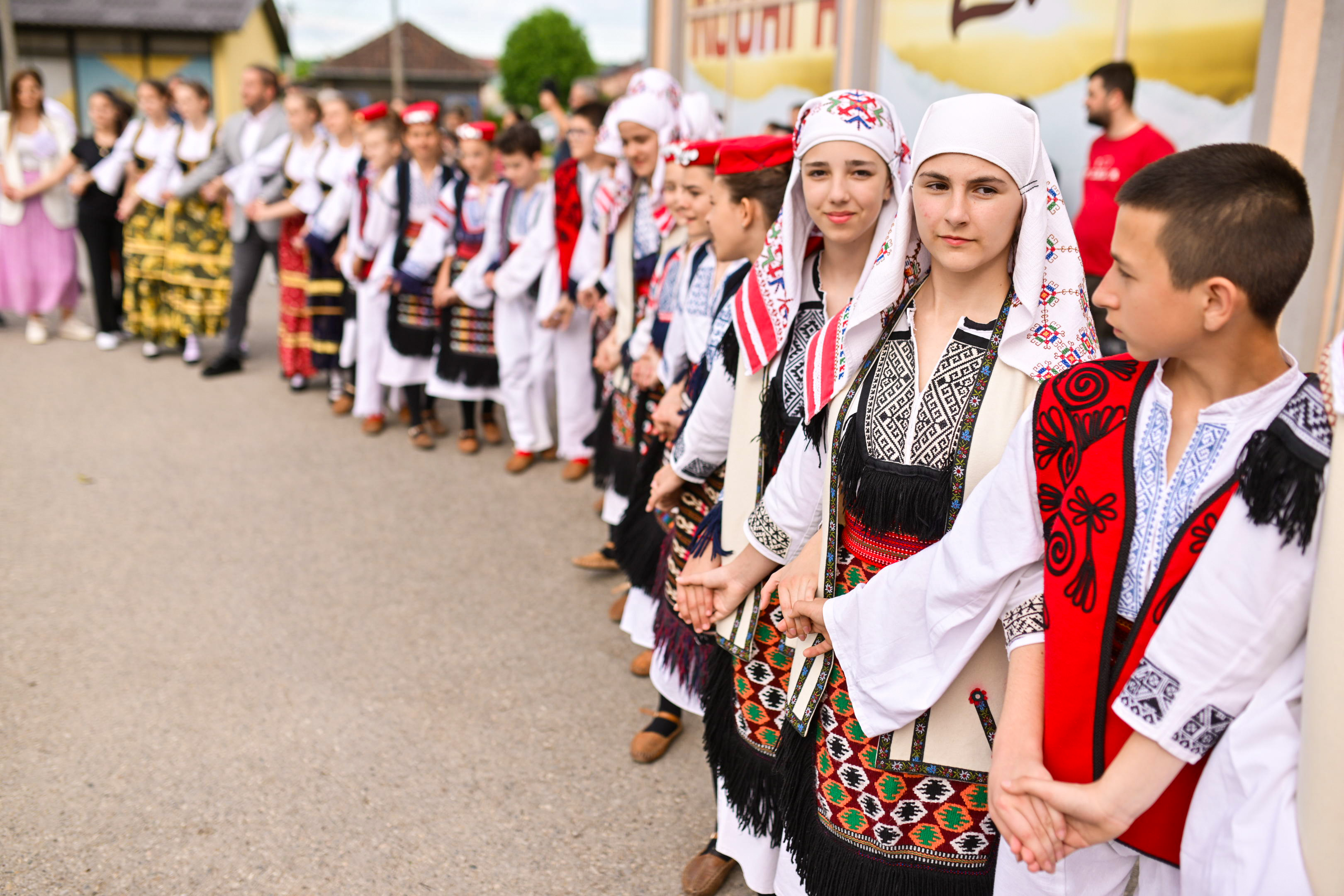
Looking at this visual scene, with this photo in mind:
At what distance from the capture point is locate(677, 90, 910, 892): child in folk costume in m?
2.17

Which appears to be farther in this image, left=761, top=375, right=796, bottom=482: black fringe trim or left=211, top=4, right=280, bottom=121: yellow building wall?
left=211, top=4, right=280, bottom=121: yellow building wall

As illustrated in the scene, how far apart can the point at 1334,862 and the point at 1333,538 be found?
37cm

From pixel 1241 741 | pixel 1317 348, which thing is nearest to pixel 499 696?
pixel 1241 741

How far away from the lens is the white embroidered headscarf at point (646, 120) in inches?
168

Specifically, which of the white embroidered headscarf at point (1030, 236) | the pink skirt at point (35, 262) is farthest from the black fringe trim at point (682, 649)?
the pink skirt at point (35, 262)

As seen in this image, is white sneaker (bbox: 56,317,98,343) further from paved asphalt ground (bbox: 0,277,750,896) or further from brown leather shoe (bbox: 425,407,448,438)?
brown leather shoe (bbox: 425,407,448,438)

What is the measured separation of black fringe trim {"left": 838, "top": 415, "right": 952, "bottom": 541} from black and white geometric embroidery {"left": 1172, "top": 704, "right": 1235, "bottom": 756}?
0.54 metres

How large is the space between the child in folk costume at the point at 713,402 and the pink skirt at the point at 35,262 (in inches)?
328

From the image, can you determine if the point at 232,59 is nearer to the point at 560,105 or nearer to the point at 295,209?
the point at 560,105

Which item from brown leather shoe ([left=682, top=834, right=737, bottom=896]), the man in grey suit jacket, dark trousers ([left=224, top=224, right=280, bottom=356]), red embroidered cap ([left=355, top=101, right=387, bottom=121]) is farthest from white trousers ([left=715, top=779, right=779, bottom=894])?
dark trousers ([left=224, top=224, right=280, bottom=356])

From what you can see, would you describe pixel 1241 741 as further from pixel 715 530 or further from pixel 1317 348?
pixel 1317 348

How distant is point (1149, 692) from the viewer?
137 cm

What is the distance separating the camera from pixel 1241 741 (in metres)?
1.30

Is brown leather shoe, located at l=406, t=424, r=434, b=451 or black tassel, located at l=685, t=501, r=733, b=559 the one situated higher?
black tassel, located at l=685, t=501, r=733, b=559
